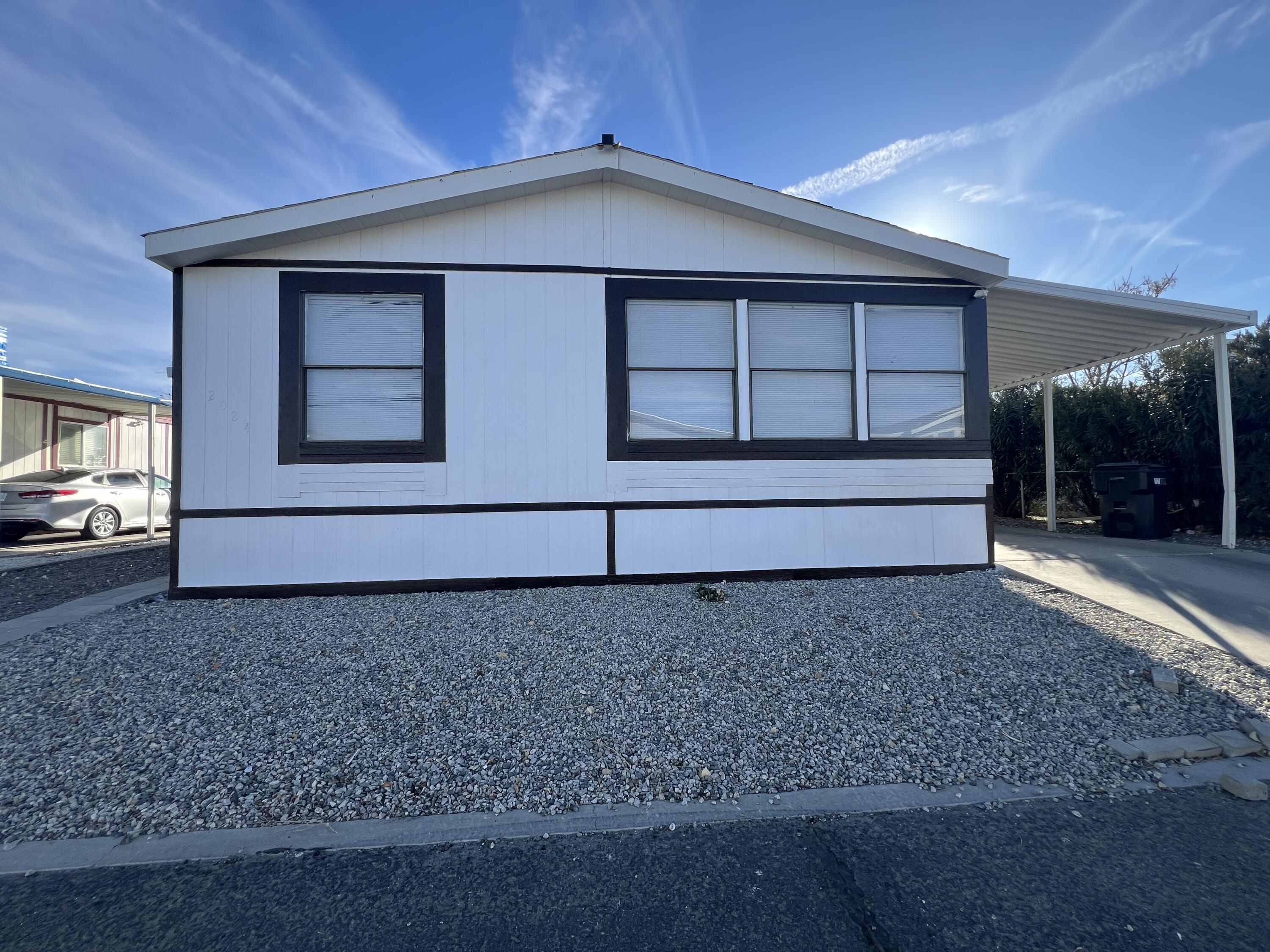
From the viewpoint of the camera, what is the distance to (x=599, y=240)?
5.56 meters

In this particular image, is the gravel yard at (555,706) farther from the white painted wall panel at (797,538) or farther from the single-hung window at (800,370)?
the single-hung window at (800,370)

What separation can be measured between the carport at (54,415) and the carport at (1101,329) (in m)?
14.0

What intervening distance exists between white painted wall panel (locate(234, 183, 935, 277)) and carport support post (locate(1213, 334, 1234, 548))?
15.5 ft

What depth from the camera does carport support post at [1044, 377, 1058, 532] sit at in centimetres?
956

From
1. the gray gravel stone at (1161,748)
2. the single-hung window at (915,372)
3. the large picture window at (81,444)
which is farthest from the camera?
the large picture window at (81,444)

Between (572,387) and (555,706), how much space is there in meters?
3.23

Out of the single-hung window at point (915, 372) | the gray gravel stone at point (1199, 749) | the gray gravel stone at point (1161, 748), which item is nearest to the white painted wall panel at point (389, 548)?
the single-hung window at point (915, 372)

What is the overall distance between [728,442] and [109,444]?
1636cm

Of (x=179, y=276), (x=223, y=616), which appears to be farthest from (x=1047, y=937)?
(x=179, y=276)

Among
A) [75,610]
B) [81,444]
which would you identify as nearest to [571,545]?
[75,610]

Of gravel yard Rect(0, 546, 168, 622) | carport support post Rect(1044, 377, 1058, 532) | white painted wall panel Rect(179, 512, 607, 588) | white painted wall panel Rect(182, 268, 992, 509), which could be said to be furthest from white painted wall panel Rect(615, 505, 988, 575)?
gravel yard Rect(0, 546, 168, 622)

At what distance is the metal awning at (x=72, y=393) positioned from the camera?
1006cm

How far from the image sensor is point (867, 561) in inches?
226

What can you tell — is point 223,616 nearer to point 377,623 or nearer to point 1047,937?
point 377,623
